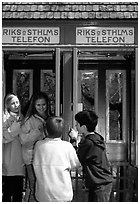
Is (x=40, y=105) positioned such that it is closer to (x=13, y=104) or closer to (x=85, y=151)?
(x=13, y=104)

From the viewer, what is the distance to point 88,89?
6984 millimetres

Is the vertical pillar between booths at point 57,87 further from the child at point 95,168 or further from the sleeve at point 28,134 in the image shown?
the child at point 95,168

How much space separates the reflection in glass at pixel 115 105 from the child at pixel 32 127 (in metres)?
1.74

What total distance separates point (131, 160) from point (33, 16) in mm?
2467

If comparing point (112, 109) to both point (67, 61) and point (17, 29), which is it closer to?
point (67, 61)

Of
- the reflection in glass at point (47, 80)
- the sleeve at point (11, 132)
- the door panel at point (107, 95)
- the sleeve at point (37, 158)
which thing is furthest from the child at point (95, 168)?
the reflection in glass at point (47, 80)

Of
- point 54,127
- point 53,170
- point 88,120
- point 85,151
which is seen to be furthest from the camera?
point 88,120

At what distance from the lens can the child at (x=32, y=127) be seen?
527cm

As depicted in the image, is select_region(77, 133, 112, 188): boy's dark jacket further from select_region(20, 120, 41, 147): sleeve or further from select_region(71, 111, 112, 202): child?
select_region(20, 120, 41, 147): sleeve

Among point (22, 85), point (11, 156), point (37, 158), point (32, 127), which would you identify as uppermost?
point (22, 85)

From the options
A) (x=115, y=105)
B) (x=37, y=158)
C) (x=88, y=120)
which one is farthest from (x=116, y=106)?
(x=37, y=158)

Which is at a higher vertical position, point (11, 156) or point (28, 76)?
point (28, 76)

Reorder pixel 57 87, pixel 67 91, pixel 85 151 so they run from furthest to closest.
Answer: pixel 67 91 → pixel 57 87 → pixel 85 151

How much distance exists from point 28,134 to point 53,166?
1235mm
